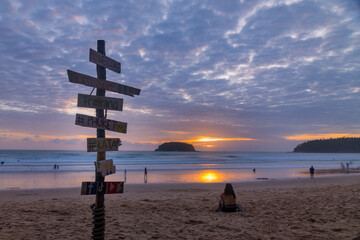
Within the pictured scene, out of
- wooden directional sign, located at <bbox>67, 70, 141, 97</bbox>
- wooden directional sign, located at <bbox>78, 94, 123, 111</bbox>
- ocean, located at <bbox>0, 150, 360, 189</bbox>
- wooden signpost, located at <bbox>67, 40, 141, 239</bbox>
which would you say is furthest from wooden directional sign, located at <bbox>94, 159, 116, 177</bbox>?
ocean, located at <bbox>0, 150, 360, 189</bbox>

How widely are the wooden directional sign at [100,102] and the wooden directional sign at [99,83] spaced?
0.72ft

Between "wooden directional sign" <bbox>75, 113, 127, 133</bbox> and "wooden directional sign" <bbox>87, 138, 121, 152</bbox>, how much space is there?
10.1 inches

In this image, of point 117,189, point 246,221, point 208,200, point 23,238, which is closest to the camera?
point 117,189

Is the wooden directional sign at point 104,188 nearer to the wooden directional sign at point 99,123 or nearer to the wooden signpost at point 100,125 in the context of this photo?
the wooden signpost at point 100,125

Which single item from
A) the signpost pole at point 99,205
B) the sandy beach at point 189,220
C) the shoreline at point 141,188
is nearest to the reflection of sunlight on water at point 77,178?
the shoreline at point 141,188

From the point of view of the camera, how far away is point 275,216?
8836 millimetres

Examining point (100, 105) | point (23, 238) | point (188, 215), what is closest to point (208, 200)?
point (188, 215)

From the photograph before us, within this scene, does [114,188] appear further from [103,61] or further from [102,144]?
[103,61]

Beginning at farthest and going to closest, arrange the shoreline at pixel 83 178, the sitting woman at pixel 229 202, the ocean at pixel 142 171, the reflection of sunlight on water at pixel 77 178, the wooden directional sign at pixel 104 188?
the ocean at pixel 142 171, the reflection of sunlight on water at pixel 77 178, the shoreline at pixel 83 178, the sitting woman at pixel 229 202, the wooden directional sign at pixel 104 188

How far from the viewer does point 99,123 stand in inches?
198

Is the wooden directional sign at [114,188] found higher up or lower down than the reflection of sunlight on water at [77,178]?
higher up

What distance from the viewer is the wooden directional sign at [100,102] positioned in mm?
4895

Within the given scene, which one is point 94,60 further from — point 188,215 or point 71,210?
point 71,210

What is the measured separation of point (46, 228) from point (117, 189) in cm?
410
